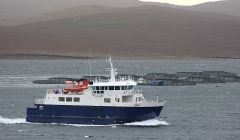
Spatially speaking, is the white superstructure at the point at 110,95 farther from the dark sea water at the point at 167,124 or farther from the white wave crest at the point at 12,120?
the white wave crest at the point at 12,120

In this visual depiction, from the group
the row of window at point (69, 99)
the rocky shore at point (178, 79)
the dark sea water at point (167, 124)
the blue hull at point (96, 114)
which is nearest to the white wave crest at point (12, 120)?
the dark sea water at point (167, 124)

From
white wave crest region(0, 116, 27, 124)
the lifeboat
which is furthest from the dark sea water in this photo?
the lifeboat

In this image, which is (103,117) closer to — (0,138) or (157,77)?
(0,138)

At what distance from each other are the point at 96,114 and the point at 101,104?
0.84 meters

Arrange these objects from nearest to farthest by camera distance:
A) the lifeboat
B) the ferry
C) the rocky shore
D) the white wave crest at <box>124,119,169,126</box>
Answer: the ferry
the white wave crest at <box>124,119,169,126</box>
the lifeboat
the rocky shore

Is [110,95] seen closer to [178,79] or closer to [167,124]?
[167,124]

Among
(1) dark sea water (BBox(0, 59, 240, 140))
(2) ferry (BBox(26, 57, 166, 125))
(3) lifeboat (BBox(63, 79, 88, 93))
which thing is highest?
(3) lifeboat (BBox(63, 79, 88, 93))

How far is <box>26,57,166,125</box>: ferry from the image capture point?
64688mm

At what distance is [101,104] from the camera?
64.8 meters

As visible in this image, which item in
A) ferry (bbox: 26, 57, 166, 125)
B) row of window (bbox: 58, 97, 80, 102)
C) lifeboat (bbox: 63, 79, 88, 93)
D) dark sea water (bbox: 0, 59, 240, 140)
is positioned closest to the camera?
dark sea water (bbox: 0, 59, 240, 140)

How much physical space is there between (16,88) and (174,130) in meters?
50.9

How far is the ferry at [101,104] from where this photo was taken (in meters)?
64.7

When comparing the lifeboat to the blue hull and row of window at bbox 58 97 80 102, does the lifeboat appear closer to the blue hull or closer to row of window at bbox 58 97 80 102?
row of window at bbox 58 97 80 102

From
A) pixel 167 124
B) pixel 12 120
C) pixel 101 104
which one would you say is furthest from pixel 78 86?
pixel 12 120
